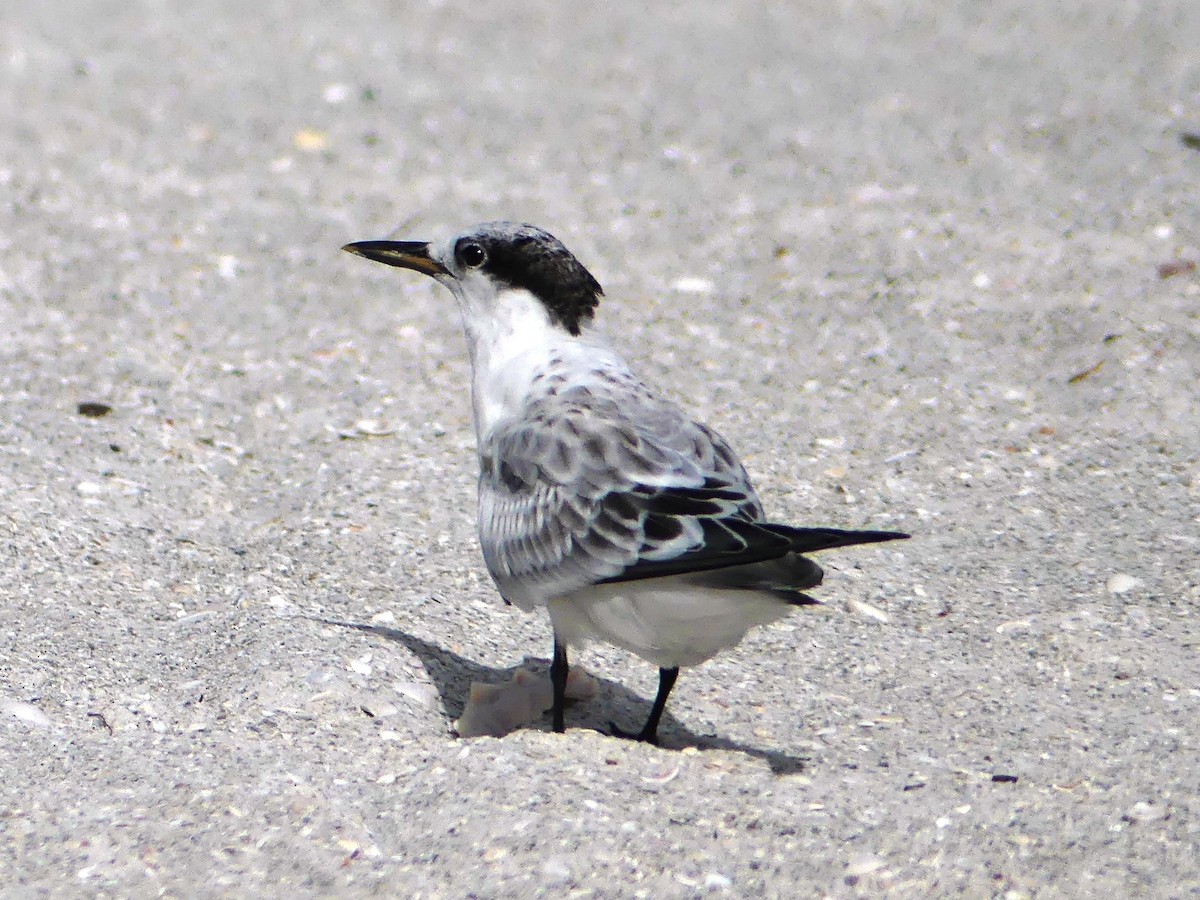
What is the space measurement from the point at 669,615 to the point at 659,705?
1.29 feet

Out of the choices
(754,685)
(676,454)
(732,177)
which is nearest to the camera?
(676,454)

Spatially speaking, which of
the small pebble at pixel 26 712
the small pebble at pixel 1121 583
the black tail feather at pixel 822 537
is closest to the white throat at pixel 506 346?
the black tail feather at pixel 822 537

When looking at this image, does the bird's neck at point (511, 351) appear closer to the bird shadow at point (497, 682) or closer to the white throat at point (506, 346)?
the white throat at point (506, 346)

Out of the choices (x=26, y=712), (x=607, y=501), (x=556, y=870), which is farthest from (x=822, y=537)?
(x=26, y=712)

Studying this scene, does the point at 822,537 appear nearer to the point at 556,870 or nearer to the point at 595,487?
the point at 595,487

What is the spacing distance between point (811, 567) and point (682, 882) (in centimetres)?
68

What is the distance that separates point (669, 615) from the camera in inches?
132

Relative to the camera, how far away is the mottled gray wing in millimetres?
3299

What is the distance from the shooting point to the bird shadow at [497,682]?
362 centimetres

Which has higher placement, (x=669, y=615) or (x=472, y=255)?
(x=472, y=255)

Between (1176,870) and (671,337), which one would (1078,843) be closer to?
(1176,870)

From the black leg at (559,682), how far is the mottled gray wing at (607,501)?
0.13 m

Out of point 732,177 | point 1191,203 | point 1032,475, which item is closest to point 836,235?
point 732,177

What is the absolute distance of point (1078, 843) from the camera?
3109mm
